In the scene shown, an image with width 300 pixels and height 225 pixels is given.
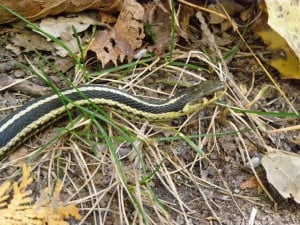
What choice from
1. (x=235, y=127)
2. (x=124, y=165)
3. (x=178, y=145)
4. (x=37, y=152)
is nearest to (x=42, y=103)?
(x=37, y=152)

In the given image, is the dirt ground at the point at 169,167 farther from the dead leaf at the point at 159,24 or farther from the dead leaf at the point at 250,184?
the dead leaf at the point at 159,24

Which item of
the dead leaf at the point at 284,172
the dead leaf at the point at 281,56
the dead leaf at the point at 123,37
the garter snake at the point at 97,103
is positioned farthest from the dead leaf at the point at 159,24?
the dead leaf at the point at 284,172

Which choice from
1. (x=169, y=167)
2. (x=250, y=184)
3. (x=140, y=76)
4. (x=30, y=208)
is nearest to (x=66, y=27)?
(x=140, y=76)

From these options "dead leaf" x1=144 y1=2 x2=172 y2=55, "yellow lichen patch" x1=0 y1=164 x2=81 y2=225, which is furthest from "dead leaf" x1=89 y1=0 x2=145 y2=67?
"yellow lichen patch" x1=0 y1=164 x2=81 y2=225

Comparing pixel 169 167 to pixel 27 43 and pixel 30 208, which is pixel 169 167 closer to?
pixel 30 208

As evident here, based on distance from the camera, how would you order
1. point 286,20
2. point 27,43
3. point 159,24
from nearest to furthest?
point 286,20, point 27,43, point 159,24
